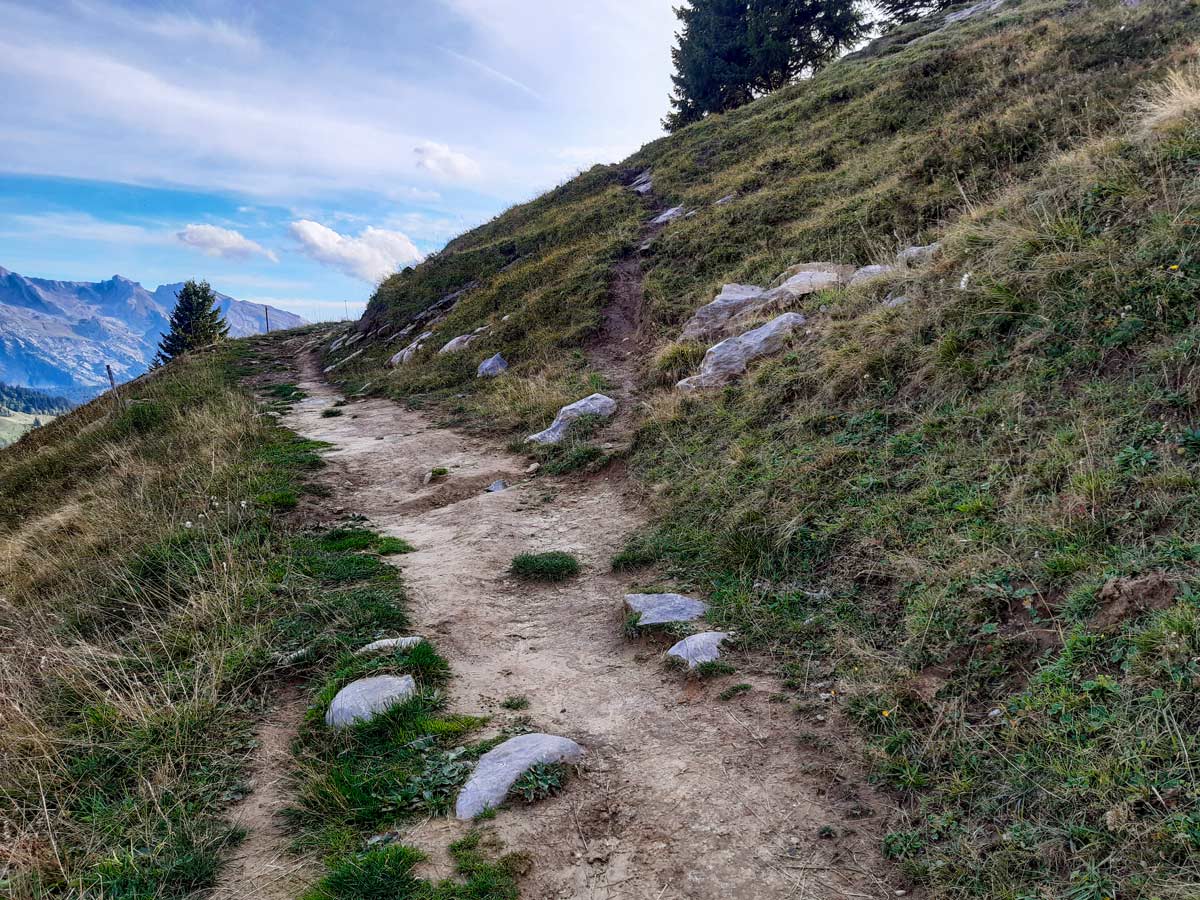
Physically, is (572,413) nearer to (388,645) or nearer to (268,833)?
(388,645)

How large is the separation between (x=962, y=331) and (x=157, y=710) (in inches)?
314

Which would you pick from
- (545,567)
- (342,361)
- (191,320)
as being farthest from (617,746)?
(191,320)

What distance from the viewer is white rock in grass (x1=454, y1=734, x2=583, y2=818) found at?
143 inches

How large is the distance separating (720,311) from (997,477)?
7.65 metres

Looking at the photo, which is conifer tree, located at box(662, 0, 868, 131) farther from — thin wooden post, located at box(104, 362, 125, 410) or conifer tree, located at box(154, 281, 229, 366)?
conifer tree, located at box(154, 281, 229, 366)

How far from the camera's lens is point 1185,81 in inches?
327

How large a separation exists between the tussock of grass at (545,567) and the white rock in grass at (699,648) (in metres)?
2.01

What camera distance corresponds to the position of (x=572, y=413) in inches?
452

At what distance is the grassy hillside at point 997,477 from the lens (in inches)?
119

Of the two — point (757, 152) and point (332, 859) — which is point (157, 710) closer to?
point (332, 859)

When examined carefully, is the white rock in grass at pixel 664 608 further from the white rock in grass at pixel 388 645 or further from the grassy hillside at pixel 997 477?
the white rock in grass at pixel 388 645

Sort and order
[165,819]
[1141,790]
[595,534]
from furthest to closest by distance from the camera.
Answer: [595,534]
[165,819]
[1141,790]

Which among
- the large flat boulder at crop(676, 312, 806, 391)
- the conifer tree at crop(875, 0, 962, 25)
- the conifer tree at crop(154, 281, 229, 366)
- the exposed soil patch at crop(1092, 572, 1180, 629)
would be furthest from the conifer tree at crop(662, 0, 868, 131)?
the conifer tree at crop(154, 281, 229, 366)

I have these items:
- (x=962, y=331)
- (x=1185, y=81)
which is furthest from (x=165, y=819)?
(x=1185, y=81)
